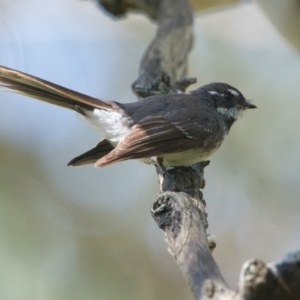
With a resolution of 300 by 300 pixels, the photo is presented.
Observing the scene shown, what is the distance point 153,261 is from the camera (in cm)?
596

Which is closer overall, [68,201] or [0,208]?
[0,208]

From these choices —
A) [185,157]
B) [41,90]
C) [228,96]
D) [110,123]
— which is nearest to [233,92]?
[228,96]

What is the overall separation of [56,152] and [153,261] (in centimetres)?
228

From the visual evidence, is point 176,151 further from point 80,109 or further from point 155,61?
point 155,61

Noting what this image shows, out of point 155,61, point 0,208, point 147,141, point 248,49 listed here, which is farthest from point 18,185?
point 248,49

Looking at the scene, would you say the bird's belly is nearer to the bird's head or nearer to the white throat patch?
the white throat patch

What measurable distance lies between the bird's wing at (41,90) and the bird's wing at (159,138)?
396 mm

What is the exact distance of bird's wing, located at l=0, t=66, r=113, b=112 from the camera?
104 inches

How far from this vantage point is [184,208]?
2.25 meters

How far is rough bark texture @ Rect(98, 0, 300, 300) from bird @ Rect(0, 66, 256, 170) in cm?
17

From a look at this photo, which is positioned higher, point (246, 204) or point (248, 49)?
point (248, 49)

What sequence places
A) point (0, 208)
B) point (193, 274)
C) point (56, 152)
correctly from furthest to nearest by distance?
point (56, 152) → point (0, 208) → point (193, 274)

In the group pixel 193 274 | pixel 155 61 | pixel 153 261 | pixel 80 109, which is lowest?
pixel 193 274

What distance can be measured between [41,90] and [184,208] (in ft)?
3.93
